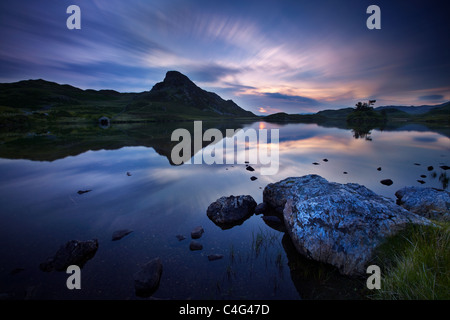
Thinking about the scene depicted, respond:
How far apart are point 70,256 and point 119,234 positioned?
1.67 m

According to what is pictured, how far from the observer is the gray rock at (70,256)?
18.8 feet

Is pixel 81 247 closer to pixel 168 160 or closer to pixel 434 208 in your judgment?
pixel 434 208

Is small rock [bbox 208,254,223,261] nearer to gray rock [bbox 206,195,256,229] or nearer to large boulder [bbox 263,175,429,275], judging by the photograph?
gray rock [bbox 206,195,256,229]

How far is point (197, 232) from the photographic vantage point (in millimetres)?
7613

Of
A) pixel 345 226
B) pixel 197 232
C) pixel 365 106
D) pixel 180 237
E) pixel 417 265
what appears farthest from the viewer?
pixel 365 106

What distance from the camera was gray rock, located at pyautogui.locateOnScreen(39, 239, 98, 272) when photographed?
18.8 ft

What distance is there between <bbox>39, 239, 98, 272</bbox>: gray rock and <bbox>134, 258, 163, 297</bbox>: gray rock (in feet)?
7.59

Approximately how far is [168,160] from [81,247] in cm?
1538

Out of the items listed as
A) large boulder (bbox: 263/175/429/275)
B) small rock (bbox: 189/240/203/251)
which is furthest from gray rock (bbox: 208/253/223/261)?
large boulder (bbox: 263/175/429/275)

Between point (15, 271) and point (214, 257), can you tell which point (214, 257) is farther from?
point (15, 271)

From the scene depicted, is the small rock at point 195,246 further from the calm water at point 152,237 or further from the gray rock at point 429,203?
the gray rock at point 429,203

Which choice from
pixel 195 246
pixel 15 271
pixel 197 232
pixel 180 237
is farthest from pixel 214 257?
pixel 15 271

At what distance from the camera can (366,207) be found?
Answer: 243 inches
